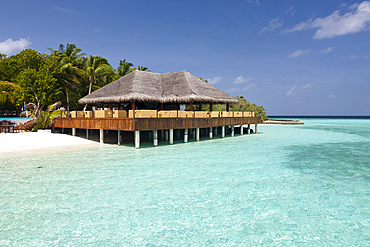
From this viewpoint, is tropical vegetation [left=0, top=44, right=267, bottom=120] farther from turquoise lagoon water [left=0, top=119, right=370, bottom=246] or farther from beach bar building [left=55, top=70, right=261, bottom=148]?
turquoise lagoon water [left=0, top=119, right=370, bottom=246]

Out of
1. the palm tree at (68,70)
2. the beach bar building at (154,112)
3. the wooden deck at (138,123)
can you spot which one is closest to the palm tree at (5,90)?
the palm tree at (68,70)

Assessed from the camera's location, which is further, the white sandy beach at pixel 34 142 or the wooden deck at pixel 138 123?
the wooden deck at pixel 138 123

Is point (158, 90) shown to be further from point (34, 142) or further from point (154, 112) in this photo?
point (34, 142)

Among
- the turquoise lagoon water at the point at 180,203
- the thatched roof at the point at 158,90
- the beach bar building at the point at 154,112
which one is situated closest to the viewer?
the turquoise lagoon water at the point at 180,203

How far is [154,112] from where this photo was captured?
1575cm

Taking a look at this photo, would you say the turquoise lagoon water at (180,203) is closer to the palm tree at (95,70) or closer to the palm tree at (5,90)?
the palm tree at (5,90)

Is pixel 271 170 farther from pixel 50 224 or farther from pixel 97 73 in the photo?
pixel 97 73

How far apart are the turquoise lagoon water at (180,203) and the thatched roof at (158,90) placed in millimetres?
8440

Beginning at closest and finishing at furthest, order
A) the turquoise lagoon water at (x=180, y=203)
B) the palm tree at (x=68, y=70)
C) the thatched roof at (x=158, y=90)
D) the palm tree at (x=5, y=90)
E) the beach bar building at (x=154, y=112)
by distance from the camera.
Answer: the turquoise lagoon water at (x=180, y=203) < the beach bar building at (x=154, y=112) < the thatched roof at (x=158, y=90) < the palm tree at (x=5, y=90) < the palm tree at (x=68, y=70)

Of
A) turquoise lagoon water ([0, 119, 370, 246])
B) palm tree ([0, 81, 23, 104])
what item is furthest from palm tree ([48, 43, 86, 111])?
turquoise lagoon water ([0, 119, 370, 246])

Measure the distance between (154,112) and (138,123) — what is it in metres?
1.57

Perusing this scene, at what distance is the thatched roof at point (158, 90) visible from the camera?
18.7 meters

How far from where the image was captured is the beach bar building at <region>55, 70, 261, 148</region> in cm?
1530

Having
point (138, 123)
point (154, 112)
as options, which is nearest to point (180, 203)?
point (138, 123)
